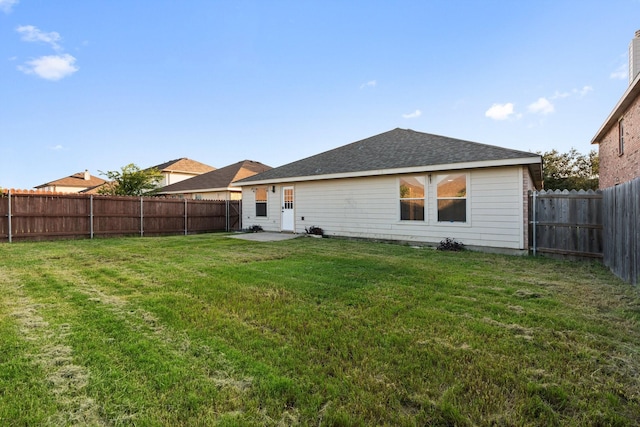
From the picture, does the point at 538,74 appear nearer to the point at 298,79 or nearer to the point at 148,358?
the point at 298,79

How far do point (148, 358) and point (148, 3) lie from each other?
12.3 metres

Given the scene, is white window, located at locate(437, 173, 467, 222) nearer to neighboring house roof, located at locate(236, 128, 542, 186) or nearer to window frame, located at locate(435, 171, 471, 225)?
window frame, located at locate(435, 171, 471, 225)

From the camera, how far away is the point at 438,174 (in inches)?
388

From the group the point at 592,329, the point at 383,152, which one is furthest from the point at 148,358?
the point at 383,152

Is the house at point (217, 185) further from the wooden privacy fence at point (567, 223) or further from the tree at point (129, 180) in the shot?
the wooden privacy fence at point (567, 223)

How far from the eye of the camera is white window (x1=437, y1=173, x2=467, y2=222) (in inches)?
372

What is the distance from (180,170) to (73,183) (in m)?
20.7

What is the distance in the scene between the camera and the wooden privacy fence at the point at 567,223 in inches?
291

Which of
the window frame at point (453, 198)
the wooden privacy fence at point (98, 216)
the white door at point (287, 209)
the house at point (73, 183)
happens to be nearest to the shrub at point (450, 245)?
the window frame at point (453, 198)

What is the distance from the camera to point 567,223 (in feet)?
25.5

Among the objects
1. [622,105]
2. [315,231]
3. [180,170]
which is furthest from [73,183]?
[622,105]

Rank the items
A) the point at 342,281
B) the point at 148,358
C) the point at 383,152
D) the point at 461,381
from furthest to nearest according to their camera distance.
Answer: the point at 383,152
the point at 342,281
the point at 148,358
the point at 461,381

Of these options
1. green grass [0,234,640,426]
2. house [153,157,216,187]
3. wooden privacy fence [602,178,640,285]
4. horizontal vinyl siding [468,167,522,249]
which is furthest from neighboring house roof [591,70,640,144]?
house [153,157,216,187]

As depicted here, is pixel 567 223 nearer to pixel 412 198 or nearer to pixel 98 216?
pixel 412 198
